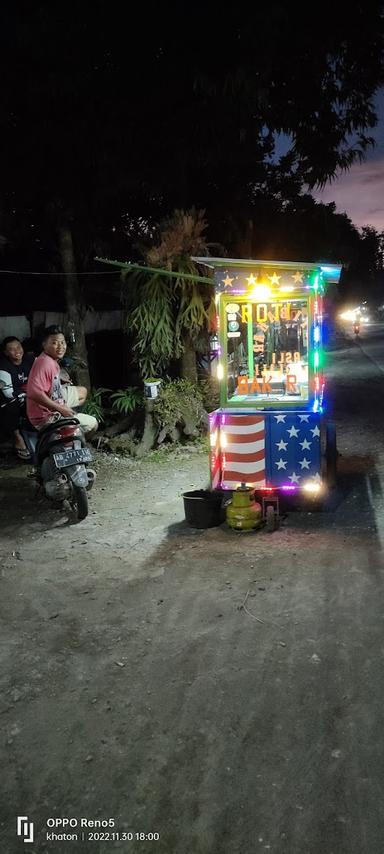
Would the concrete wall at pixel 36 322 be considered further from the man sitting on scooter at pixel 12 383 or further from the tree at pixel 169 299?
the man sitting on scooter at pixel 12 383

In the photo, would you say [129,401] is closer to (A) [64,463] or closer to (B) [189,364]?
(B) [189,364]

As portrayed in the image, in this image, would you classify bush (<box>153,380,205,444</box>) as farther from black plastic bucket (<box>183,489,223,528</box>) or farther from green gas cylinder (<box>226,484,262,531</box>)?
green gas cylinder (<box>226,484,262,531</box>)

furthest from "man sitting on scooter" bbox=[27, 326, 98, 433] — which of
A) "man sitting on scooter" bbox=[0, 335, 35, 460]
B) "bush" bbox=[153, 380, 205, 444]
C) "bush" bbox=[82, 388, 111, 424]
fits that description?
"bush" bbox=[82, 388, 111, 424]

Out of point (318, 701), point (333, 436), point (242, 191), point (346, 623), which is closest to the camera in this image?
point (318, 701)

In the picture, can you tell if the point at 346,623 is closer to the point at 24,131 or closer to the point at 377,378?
the point at 24,131

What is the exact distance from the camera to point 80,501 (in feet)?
22.2

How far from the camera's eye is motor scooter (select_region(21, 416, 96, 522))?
6.71 meters

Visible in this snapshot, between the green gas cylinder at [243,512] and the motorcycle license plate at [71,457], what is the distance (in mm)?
1743

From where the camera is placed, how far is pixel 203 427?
10953mm

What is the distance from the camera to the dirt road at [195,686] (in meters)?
2.63

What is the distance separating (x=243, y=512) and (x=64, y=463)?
6.77ft

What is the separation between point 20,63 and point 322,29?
636 cm

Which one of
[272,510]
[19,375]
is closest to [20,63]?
[19,375]

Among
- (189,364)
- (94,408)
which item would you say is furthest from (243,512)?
(94,408)
